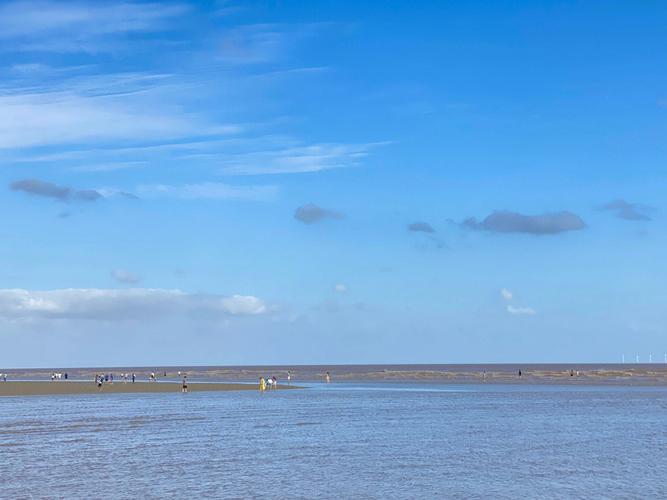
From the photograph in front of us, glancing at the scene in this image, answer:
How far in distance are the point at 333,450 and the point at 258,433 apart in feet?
32.2

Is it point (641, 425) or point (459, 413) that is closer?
point (641, 425)

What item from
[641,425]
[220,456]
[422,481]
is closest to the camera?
[422,481]

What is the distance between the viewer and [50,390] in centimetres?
11494

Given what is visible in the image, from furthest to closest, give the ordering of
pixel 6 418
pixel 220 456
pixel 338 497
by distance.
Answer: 1. pixel 6 418
2. pixel 220 456
3. pixel 338 497

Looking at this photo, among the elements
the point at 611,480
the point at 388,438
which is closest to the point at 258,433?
the point at 388,438

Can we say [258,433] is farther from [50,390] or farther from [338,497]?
[50,390]

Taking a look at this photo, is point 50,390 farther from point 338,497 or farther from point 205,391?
point 338,497

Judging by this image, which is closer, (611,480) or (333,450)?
(611,480)

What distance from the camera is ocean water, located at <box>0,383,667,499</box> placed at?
109ft

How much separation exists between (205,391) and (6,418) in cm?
4453

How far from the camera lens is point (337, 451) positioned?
145ft

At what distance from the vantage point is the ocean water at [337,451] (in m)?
33.3

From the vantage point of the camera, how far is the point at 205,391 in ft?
359

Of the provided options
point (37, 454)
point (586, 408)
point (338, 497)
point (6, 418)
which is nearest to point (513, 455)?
point (338, 497)
